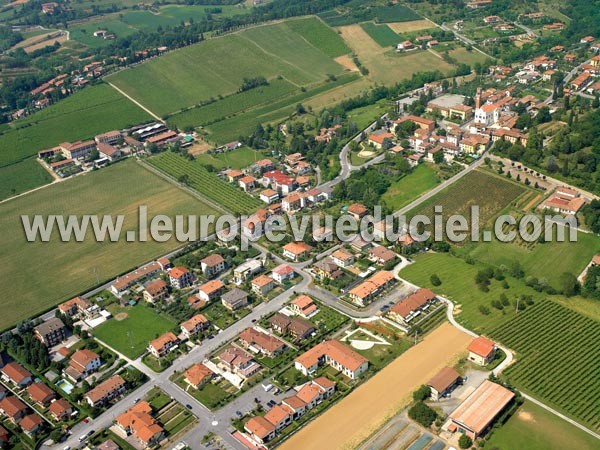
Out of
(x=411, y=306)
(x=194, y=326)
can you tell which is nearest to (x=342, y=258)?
(x=411, y=306)

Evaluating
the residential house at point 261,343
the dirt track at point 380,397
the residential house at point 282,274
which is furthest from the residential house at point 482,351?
the residential house at point 282,274

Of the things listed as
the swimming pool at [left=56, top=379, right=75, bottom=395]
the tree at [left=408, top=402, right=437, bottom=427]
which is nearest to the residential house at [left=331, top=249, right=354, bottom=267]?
the tree at [left=408, top=402, right=437, bottom=427]

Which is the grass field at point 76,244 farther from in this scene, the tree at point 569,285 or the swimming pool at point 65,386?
the tree at point 569,285

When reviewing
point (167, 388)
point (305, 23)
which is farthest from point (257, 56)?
point (167, 388)

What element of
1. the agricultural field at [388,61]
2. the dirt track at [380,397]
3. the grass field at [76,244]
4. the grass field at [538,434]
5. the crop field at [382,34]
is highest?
the crop field at [382,34]

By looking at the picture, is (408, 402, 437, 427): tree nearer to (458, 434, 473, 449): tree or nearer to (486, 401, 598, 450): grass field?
(458, 434, 473, 449): tree

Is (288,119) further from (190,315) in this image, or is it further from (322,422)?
(322,422)
